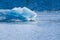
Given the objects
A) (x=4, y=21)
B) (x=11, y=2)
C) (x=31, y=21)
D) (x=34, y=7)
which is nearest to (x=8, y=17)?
(x=4, y=21)

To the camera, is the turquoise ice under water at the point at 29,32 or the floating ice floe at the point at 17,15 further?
the floating ice floe at the point at 17,15

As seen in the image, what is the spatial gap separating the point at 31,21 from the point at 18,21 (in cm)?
56

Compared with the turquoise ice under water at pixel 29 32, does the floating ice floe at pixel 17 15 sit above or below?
above

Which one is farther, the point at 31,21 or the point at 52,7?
the point at 52,7

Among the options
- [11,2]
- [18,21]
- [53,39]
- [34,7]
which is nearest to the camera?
[53,39]

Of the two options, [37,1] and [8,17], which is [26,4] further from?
[8,17]

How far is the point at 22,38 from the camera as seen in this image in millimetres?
6242

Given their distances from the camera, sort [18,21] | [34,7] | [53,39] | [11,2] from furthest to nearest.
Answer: [11,2]
[34,7]
[18,21]
[53,39]

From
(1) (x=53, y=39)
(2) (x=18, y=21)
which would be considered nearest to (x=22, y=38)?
(1) (x=53, y=39)

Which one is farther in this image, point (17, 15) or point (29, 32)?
point (17, 15)

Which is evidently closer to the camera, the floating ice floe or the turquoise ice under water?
the turquoise ice under water

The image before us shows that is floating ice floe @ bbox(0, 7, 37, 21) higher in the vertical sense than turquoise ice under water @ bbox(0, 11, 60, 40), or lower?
higher

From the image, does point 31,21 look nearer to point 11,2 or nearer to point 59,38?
point 59,38

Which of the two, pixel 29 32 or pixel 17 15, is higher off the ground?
pixel 17 15
